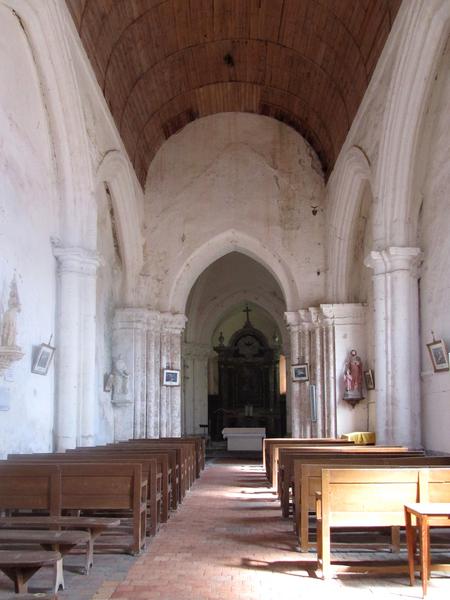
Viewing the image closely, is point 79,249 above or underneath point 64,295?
above

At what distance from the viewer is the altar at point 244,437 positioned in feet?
67.8

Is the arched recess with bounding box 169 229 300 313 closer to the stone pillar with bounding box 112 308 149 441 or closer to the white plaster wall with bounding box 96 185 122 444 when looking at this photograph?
the stone pillar with bounding box 112 308 149 441

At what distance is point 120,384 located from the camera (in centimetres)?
1617

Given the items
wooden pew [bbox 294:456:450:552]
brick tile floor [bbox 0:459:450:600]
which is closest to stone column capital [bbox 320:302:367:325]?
brick tile floor [bbox 0:459:450:600]

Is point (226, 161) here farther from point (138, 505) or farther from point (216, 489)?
point (138, 505)

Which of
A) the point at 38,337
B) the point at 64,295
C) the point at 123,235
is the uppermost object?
the point at 123,235

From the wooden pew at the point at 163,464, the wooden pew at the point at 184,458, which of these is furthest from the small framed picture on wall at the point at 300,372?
the wooden pew at the point at 163,464

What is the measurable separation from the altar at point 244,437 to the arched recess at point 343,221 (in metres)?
5.66

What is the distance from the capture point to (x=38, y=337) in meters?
10.7

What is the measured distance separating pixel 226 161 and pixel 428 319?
8.49 metres

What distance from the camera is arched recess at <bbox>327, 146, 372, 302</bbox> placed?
1483 centimetres

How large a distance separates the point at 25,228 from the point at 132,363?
7.06 meters

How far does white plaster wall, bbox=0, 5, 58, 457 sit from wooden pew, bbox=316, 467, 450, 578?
16.6 ft

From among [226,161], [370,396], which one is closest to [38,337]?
[370,396]
